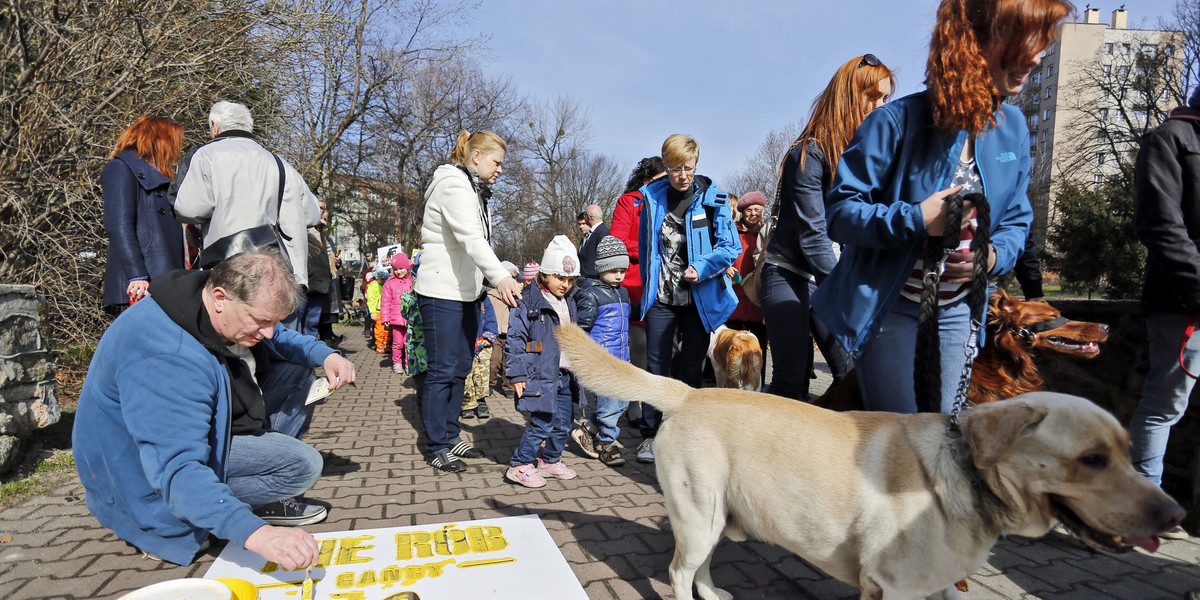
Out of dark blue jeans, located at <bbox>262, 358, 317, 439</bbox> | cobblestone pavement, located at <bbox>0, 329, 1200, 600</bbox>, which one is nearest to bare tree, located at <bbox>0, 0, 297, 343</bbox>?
cobblestone pavement, located at <bbox>0, 329, 1200, 600</bbox>

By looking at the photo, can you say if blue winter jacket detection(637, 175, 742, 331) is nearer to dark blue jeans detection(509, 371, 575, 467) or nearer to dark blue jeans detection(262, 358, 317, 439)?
dark blue jeans detection(509, 371, 575, 467)

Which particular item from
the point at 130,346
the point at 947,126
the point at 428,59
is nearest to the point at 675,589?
the point at 947,126

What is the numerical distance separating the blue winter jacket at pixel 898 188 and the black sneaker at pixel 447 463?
2.99 metres

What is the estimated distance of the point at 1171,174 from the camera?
301 cm

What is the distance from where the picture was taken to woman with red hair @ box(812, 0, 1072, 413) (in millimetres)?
1999

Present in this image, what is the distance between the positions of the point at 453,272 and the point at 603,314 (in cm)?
117

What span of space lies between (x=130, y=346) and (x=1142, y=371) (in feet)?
17.7

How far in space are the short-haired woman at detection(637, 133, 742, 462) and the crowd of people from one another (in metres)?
0.02

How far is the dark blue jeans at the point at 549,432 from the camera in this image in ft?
13.7

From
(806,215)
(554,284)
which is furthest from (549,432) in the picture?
(806,215)

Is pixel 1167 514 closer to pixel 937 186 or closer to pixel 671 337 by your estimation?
pixel 937 186

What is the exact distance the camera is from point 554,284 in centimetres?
442

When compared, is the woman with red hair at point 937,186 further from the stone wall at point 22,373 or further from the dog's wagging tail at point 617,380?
the stone wall at point 22,373

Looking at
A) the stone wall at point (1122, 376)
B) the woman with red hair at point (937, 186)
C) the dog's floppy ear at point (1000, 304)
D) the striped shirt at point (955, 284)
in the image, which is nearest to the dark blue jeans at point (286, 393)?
the woman with red hair at point (937, 186)
